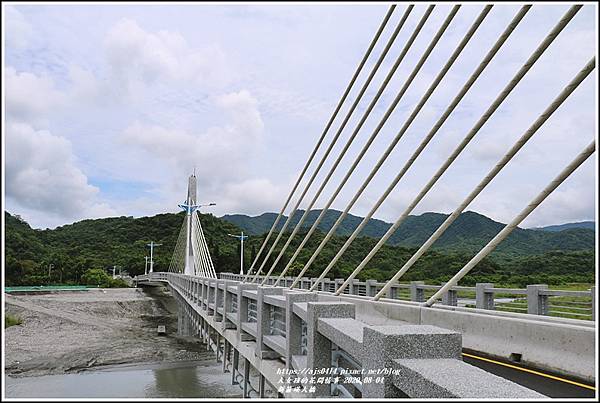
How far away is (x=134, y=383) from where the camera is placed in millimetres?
23547

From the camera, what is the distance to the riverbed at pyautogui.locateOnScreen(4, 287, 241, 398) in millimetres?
22422

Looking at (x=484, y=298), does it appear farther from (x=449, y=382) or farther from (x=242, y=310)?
(x=449, y=382)

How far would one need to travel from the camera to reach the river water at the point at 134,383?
21172 millimetres

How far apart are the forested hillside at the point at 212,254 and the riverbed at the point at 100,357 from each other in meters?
8.62

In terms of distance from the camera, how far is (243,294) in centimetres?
1038

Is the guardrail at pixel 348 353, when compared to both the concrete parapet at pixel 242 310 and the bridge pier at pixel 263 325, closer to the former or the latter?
the bridge pier at pixel 263 325

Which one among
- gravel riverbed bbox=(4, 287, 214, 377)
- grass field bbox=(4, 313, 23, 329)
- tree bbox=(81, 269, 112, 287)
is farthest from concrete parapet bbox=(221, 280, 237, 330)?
tree bbox=(81, 269, 112, 287)

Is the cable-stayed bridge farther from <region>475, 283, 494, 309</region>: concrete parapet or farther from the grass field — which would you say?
the grass field

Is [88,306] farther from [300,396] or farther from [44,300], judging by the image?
[300,396]

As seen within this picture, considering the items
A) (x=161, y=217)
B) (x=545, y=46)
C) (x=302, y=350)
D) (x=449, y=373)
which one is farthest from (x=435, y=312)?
(x=161, y=217)

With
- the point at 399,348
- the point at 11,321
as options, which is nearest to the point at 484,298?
the point at 399,348

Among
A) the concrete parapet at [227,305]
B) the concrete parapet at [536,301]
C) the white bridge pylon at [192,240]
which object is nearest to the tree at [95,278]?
the white bridge pylon at [192,240]

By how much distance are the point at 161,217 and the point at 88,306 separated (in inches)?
2052

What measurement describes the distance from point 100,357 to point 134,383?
620cm
